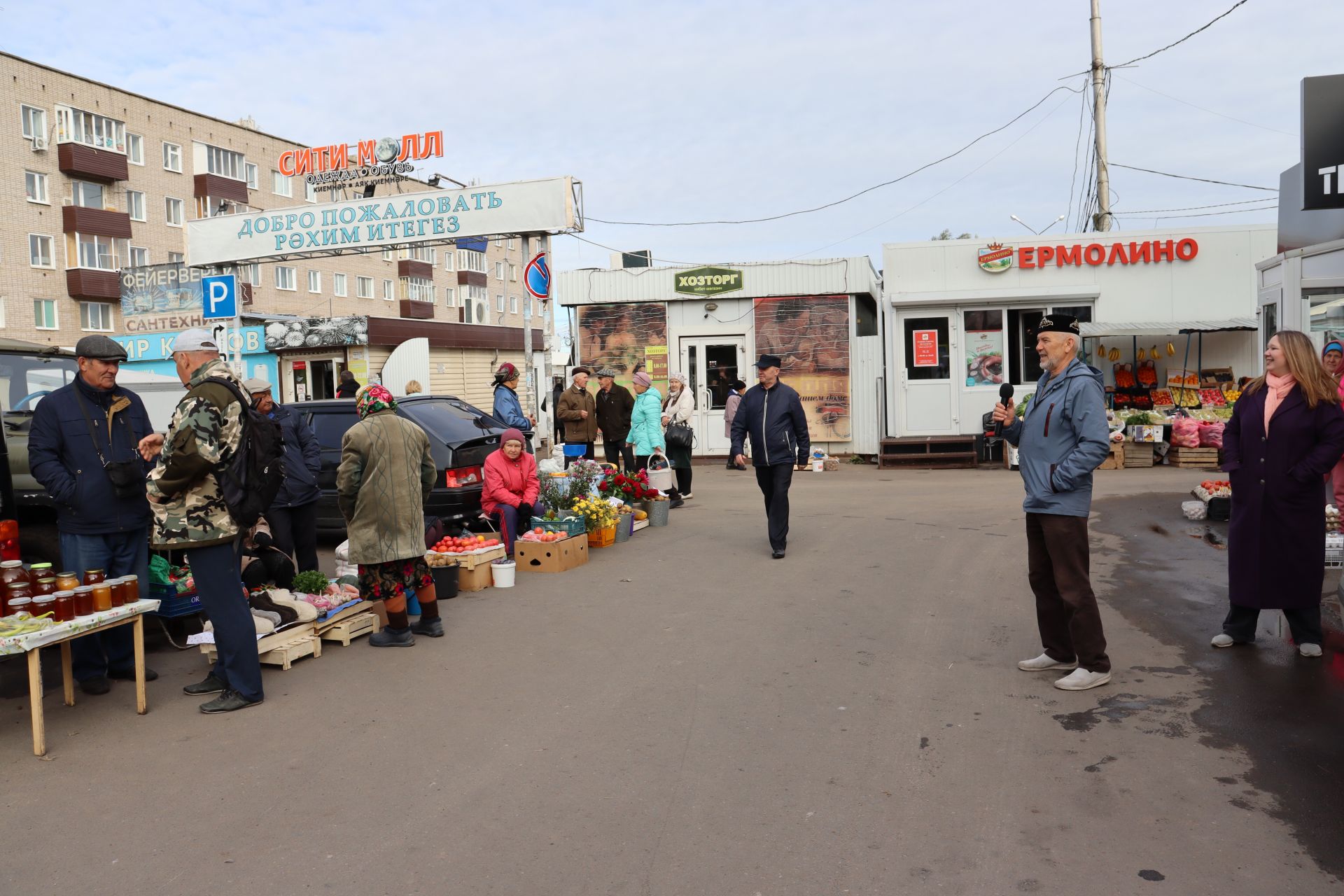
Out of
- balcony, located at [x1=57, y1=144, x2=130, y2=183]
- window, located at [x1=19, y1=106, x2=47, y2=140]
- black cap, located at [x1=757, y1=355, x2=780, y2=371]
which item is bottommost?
black cap, located at [x1=757, y1=355, x2=780, y2=371]

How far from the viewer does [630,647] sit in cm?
699

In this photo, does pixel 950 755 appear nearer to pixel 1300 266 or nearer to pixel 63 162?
pixel 1300 266

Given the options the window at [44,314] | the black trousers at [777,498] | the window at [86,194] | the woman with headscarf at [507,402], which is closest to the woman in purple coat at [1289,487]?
the black trousers at [777,498]

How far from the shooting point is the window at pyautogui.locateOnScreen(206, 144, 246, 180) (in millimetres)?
48656

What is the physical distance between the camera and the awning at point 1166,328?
18969mm

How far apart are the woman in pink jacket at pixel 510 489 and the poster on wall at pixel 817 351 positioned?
12.4 meters

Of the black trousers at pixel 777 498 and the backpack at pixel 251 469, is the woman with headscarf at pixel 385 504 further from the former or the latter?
the black trousers at pixel 777 498

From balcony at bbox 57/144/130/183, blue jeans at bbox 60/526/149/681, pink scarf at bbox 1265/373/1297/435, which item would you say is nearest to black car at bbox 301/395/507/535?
blue jeans at bbox 60/526/149/681

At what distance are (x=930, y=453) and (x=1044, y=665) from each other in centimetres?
1417

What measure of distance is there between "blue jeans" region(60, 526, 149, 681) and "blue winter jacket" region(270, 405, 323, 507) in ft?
5.58

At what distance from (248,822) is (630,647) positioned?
3.10 m

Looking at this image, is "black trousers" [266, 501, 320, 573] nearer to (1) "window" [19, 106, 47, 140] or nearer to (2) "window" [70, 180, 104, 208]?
(1) "window" [19, 106, 47, 140]

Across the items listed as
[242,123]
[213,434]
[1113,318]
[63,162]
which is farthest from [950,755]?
[242,123]

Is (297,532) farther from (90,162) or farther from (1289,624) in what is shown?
(90,162)
